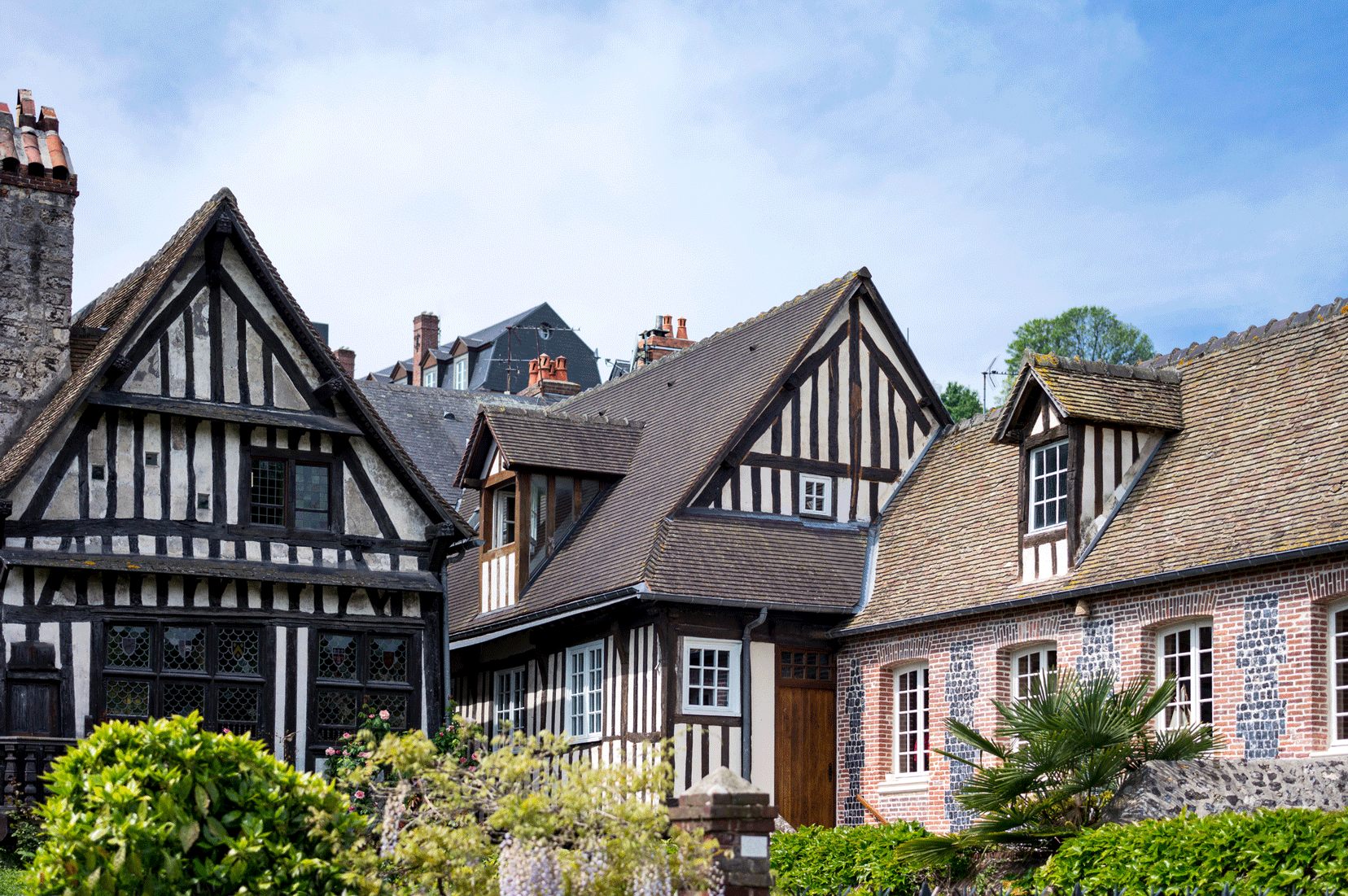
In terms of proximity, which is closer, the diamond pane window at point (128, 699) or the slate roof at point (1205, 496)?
the slate roof at point (1205, 496)

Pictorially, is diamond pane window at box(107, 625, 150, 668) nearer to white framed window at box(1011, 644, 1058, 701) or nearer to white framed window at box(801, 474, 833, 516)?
white framed window at box(801, 474, 833, 516)

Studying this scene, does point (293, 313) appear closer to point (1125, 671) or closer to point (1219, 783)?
point (1125, 671)

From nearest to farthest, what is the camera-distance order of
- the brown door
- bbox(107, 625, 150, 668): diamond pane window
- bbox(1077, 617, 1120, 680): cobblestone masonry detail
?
bbox(1077, 617, 1120, 680): cobblestone masonry detail < bbox(107, 625, 150, 668): diamond pane window < the brown door

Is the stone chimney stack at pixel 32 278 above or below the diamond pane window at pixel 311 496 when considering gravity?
above

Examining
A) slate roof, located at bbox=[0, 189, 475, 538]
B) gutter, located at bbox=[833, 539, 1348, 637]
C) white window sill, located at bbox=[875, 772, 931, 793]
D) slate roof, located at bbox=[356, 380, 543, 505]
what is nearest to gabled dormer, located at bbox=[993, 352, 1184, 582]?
gutter, located at bbox=[833, 539, 1348, 637]

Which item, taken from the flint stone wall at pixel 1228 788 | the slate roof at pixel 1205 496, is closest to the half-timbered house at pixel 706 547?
the slate roof at pixel 1205 496

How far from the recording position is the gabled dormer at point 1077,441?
1706cm

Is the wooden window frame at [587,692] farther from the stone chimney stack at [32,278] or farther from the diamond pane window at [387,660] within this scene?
the stone chimney stack at [32,278]

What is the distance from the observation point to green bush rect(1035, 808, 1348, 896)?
9500 millimetres

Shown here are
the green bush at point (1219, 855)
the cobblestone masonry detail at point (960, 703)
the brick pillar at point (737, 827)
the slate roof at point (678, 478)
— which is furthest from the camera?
the slate roof at point (678, 478)

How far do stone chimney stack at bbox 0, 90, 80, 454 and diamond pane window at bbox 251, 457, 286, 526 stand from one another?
2.64 m

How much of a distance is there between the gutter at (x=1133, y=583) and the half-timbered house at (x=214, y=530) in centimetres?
552

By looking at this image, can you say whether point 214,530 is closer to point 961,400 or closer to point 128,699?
point 128,699

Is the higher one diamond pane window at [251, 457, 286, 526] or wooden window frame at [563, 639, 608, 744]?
diamond pane window at [251, 457, 286, 526]
